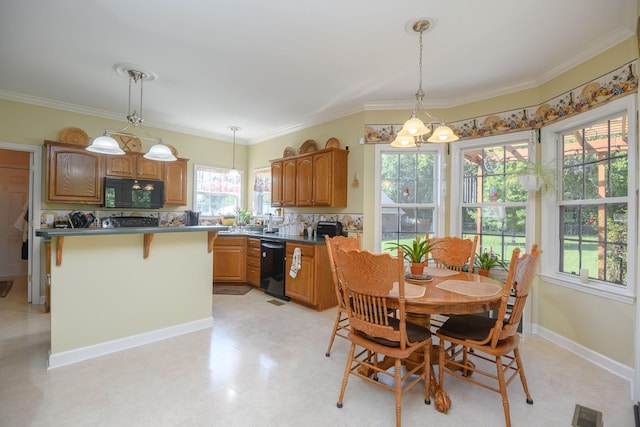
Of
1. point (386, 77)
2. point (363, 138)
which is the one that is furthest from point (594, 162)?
point (363, 138)

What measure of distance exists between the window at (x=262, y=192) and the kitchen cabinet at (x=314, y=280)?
1.93 metres

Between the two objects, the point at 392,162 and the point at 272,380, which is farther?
the point at 392,162

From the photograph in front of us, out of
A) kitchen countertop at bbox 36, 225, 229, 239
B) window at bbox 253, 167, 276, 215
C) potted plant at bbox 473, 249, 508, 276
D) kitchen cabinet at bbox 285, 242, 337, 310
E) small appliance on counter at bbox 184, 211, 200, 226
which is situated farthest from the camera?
window at bbox 253, 167, 276, 215

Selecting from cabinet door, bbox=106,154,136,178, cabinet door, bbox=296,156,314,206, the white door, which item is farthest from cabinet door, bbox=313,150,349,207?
the white door

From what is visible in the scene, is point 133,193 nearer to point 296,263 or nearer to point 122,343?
point 122,343

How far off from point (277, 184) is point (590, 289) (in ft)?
13.5

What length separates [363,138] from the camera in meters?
4.04

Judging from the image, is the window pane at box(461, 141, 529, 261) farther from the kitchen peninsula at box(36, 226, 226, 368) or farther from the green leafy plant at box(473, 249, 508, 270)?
the kitchen peninsula at box(36, 226, 226, 368)

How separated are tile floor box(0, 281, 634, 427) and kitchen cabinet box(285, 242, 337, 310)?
905 mm

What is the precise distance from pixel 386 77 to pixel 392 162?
114 cm

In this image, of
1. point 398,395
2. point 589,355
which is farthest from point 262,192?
point 589,355

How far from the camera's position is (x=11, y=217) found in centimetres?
573

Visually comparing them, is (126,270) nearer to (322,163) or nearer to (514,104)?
(322,163)

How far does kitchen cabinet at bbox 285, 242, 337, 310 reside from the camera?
382 centimetres
